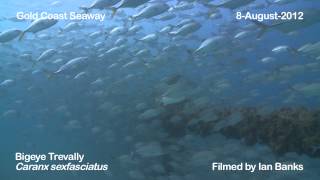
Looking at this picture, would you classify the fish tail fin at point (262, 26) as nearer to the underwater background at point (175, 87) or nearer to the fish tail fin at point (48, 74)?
the underwater background at point (175, 87)

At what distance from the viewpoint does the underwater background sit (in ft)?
18.4

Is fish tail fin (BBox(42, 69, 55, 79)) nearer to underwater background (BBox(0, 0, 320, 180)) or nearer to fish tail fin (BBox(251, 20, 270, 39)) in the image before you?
underwater background (BBox(0, 0, 320, 180))

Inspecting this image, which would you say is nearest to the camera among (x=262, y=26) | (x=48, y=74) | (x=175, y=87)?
(x=262, y=26)

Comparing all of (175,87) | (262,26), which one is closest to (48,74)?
(175,87)

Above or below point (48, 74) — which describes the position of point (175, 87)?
below

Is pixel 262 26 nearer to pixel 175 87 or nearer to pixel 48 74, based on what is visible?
pixel 175 87

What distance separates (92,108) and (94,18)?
4.17ft

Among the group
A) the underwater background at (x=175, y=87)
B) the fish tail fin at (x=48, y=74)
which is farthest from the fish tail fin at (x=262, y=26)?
the fish tail fin at (x=48, y=74)

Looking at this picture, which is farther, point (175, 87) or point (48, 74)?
point (48, 74)

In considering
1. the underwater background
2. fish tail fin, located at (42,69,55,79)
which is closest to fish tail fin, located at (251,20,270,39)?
the underwater background

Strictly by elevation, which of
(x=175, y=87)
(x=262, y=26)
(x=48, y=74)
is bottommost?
(x=175, y=87)

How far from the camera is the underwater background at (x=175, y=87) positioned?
5.62 metres

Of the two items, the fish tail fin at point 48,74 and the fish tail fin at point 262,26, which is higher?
the fish tail fin at point 262,26

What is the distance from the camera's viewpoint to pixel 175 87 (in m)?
5.70
